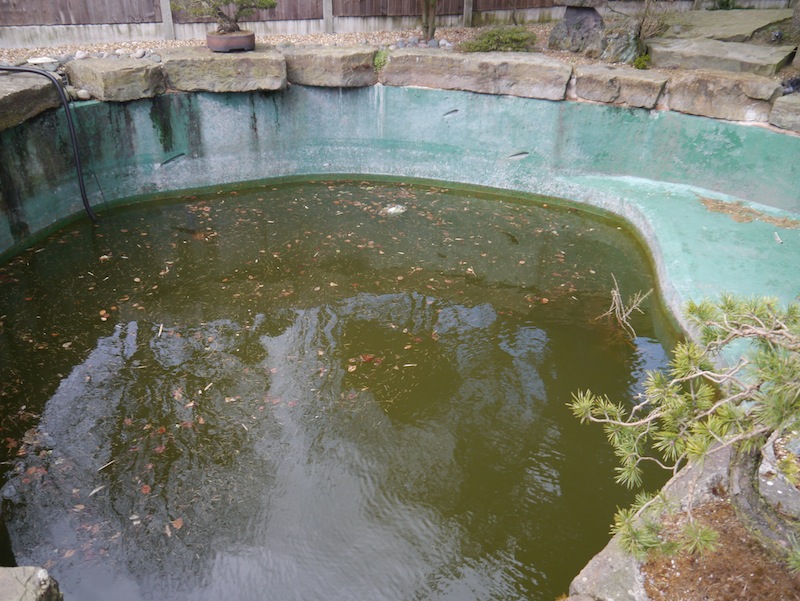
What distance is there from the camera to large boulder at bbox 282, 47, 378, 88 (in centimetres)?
743

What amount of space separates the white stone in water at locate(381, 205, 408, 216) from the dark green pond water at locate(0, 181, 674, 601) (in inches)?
10.2

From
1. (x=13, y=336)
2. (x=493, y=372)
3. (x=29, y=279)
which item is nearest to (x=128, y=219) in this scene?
(x=29, y=279)

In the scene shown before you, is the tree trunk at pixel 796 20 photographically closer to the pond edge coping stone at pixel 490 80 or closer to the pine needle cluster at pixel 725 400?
the pond edge coping stone at pixel 490 80

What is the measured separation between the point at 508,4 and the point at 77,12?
21.1 feet

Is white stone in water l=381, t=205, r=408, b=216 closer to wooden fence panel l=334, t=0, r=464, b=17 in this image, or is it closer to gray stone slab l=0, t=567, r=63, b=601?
wooden fence panel l=334, t=0, r=464, b=17

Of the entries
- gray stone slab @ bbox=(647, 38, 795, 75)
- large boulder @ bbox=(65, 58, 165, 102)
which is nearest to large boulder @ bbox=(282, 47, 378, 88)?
large boulder @ bbox=(65, 58, 165, 102)

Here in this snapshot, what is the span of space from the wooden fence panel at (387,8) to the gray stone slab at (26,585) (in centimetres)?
915

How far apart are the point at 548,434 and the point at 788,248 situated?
3.21m

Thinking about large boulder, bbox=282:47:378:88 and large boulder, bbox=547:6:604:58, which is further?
large boulder, bbox=547:6:604:58

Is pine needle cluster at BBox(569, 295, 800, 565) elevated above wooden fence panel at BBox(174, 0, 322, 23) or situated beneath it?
situated beneath

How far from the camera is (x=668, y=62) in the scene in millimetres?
7340

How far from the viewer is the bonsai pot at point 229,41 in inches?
285

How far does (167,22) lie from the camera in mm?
8891

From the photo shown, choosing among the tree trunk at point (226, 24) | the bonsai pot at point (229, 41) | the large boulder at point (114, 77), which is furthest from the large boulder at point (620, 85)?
the large boulder at point (114, 77)
